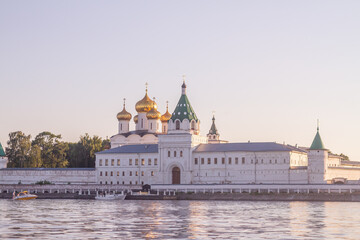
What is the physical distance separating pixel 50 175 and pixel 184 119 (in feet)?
68.0

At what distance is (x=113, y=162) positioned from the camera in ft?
332

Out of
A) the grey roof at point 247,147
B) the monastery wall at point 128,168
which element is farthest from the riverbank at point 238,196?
the monastery wall at point 128,168

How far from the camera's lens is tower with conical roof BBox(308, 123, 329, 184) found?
8606 centimetres

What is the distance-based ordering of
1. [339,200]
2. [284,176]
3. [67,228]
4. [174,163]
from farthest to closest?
[174,163], [284,176], [339,200], [67,228]

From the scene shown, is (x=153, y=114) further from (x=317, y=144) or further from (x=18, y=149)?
(x=317, y=144)

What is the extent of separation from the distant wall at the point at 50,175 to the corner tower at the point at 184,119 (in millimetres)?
A: 14092

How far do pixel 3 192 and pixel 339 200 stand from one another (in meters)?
42.1

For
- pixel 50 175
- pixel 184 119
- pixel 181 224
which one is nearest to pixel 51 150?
pixel 50 175

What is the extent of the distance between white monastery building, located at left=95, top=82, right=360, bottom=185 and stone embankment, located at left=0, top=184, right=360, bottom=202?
6.30 metres

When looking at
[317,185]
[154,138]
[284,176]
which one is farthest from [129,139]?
[317,185]

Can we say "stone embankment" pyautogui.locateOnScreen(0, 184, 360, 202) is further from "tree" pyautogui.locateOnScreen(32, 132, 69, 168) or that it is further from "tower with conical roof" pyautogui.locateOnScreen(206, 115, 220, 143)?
"tower with conical roof" pyautogui.locateOnScreen(206, 115, 220, 143)

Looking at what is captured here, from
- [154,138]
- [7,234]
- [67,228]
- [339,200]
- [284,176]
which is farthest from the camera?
[154,138]

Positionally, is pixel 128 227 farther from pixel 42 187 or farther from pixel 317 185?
pixel 42 187

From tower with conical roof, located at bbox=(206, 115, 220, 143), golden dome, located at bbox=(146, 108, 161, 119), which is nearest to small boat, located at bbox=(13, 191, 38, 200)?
golden dome, located at bbox=(146, 108, 161, 119)
